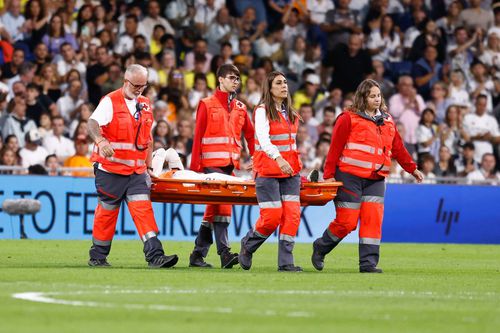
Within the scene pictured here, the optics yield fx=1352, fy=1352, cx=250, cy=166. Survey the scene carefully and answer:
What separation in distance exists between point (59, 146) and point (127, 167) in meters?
9.09

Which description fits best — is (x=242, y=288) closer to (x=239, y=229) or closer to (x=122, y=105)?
(x=122, y=105)

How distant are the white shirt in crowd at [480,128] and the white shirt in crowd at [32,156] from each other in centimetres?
927

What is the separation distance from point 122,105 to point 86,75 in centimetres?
1055

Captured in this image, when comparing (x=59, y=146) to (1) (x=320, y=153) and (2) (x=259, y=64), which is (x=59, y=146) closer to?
(1) (x=320, y=153)

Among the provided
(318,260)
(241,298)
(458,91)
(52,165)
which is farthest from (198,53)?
(241,298)

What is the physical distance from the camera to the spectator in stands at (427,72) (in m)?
29.1

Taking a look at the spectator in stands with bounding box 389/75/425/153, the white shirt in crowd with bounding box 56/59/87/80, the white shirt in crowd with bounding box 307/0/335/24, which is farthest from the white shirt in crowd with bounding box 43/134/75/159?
the white shirt in crowd with bounding box 307/0/335/24

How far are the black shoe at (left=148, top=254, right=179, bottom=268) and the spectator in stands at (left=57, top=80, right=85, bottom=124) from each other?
1015 centimetres

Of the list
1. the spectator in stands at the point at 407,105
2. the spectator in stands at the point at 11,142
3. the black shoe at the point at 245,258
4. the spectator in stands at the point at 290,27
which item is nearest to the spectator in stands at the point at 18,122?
the spectator in stands at the point at 11,142

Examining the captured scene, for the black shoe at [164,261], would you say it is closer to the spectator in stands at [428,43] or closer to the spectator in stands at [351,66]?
the spectator in stands at [351,66]

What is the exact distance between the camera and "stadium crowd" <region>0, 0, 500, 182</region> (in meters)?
23.9

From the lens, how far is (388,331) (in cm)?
890

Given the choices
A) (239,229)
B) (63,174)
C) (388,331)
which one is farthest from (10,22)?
(388,331)

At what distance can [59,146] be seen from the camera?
23500 millimetres
